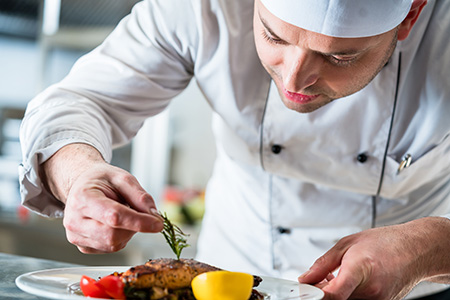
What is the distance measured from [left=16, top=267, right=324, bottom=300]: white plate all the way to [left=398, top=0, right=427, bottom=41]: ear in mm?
735

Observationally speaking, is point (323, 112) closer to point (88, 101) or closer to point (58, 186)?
point (88, 101)

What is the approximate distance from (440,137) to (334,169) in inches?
12.6

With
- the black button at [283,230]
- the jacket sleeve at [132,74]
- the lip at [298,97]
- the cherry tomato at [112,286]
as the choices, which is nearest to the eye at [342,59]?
the lip at [298,97]

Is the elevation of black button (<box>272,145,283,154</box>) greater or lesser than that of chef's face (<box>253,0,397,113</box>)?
lesser

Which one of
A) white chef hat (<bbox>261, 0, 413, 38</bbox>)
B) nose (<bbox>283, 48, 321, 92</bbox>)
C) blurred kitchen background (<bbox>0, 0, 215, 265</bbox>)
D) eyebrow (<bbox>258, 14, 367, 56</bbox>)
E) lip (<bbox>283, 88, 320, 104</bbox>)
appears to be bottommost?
blurred kitchen background (<bbox>0, 0, 215, 265</bbox>)

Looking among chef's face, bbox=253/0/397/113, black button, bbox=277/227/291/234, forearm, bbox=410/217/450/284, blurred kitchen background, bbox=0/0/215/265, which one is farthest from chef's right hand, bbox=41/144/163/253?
blurred kitchen background, bbox=0/0/215/265

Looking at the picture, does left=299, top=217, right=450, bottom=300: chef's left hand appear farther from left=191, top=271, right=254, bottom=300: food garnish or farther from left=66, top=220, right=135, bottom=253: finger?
left=66, top=220, right=135, bottom=253: finger

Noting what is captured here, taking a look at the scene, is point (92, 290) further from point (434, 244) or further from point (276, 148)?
point (276, 148)

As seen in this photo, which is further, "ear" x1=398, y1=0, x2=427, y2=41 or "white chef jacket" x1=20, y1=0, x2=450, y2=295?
"white chef jacket" x1=20, y1=0, x2=450, y2=295

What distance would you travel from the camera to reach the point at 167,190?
4410mm

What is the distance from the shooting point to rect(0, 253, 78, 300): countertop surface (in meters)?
1.12

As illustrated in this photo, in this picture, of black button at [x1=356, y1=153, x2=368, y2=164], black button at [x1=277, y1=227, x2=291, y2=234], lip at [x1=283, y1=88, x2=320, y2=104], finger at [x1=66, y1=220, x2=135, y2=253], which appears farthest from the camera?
black button at [x1=277, y1=227, x2=291, y2=234]

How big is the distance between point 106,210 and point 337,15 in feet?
2.16

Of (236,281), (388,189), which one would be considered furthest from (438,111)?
(236,281)
